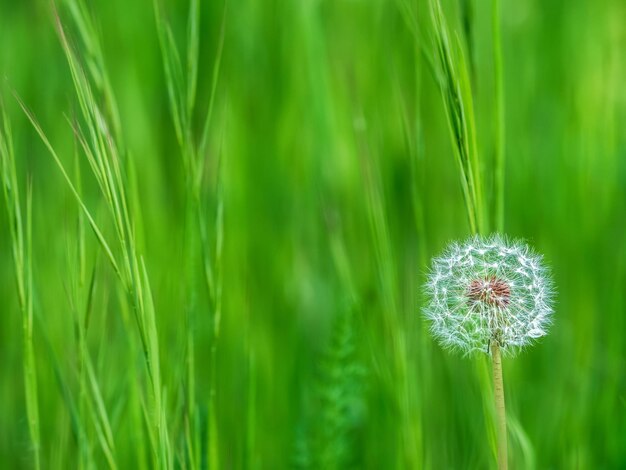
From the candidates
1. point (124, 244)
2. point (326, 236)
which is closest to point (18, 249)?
point (124, 244)

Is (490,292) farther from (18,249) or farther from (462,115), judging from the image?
(18,249)

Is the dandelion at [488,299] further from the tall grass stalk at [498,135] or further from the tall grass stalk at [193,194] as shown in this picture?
the tall grass stalk at [193,194]

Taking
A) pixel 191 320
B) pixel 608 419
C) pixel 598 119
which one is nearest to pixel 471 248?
pixel 191 320

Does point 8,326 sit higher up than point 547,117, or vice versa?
point 547,117

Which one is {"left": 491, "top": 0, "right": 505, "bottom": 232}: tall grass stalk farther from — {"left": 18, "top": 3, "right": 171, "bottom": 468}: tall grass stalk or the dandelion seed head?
{"left": 18, "top": 3, "right": 171, "bottom": 468}: tall grass stalk

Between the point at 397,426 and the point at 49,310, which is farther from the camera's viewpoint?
the point at 49,310

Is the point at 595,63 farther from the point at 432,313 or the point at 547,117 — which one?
the point at 432,313

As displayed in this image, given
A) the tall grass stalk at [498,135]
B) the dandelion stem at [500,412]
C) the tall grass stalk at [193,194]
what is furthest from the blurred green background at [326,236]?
the dandelion stem at [500,412]
